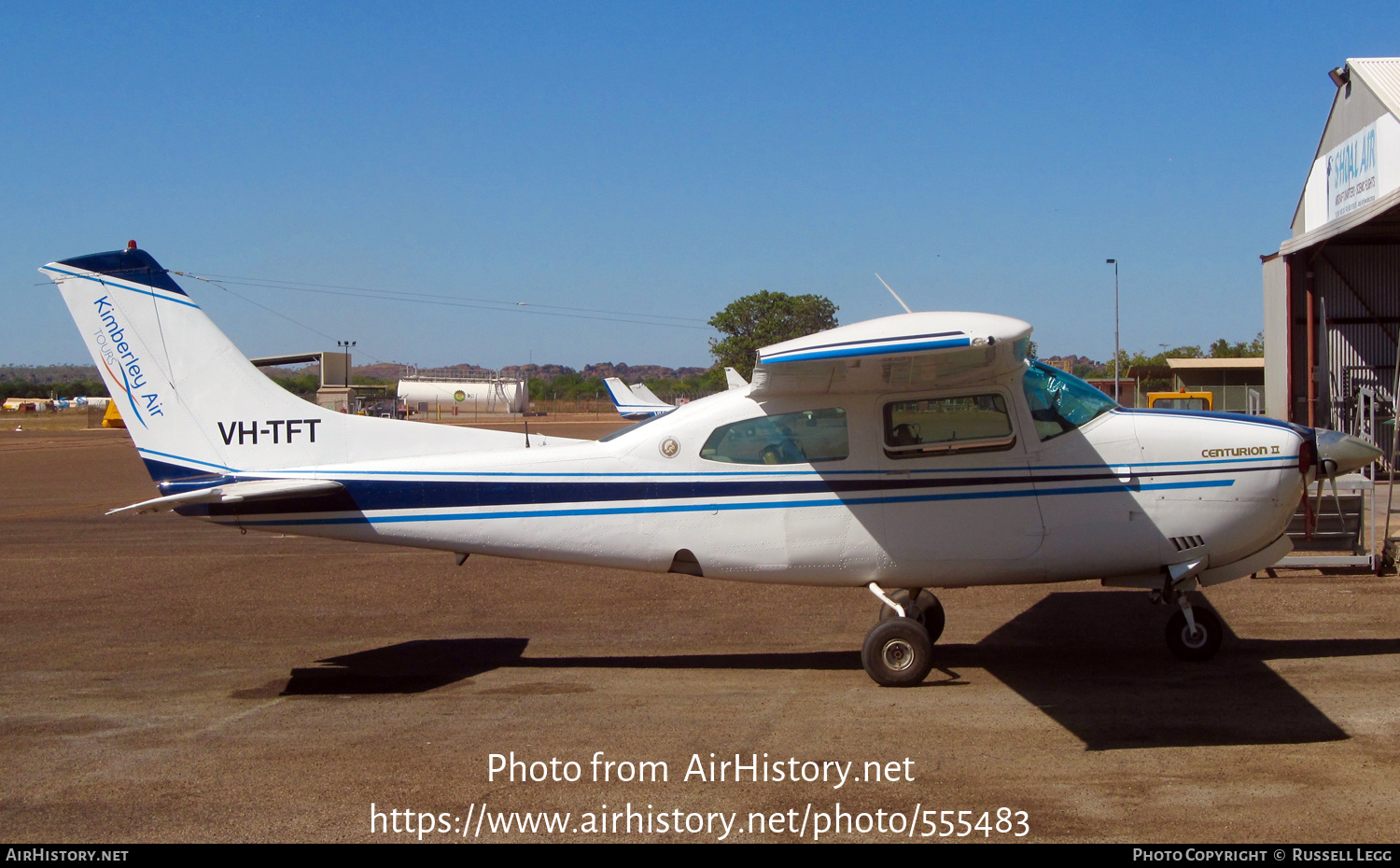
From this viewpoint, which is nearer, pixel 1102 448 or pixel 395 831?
pixel 395 831

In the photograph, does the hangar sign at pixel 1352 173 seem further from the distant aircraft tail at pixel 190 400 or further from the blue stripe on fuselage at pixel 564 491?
the distant aircraft tail at pixel 190 400

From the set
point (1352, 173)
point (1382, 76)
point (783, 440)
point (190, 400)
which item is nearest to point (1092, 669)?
point (783, 440)

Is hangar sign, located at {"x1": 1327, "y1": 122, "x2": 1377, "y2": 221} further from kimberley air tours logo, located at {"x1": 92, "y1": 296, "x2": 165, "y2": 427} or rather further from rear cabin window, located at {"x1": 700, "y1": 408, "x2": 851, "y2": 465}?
kimberley air tours logo, located at {"x1": 92, "y1": 296, "x2": 165, "y2": 427}

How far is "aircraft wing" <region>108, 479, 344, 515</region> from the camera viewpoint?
22.0 feet

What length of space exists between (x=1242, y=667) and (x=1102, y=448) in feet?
5.98

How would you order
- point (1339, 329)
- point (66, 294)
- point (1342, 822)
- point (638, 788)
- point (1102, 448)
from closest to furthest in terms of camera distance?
1. point (1342, 822)
2. point (638, 788)
3. point (1102, 448)
4. point (66, 294)
5. point (1339, 329)

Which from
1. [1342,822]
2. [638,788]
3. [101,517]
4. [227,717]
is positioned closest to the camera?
[1342,822]

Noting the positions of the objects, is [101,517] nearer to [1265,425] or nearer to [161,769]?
[161,769]

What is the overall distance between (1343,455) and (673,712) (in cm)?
477

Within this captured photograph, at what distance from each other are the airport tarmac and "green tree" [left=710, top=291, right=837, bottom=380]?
52.6 m

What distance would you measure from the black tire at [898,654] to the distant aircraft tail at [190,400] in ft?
11.2

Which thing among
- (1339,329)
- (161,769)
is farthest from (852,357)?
(1339,329)

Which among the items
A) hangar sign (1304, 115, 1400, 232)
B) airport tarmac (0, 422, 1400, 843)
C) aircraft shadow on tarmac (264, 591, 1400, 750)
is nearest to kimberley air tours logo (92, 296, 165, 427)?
airport tarmac (0, 422, 1400, 843)

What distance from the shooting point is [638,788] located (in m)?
4.79
